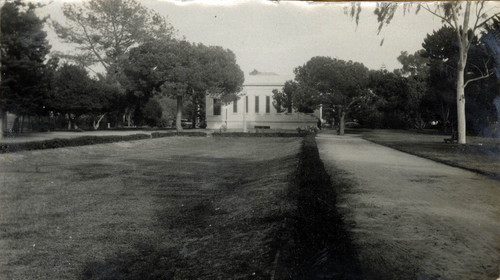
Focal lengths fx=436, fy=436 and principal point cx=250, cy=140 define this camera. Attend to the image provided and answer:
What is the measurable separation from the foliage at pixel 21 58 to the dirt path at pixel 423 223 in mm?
7656

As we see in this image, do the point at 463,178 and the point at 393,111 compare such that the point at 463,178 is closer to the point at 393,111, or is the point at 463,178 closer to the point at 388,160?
the point at 388,160

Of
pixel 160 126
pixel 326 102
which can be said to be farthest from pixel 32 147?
pixel 160 126

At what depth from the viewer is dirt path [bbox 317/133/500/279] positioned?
12.5 ft

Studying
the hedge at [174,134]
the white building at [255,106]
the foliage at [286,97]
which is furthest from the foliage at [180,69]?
the white building at [255,106]

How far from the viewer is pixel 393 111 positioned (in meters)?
44.0

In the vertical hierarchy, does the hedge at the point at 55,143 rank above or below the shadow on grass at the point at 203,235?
above

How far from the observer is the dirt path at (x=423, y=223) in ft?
12.5

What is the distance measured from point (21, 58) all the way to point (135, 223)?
12179 mm

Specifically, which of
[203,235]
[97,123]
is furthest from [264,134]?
[203,235]

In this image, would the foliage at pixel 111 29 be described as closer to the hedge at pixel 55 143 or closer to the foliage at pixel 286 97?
the hedge at pixel 55 143

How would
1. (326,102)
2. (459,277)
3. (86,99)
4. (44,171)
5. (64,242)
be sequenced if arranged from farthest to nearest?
(86,99), (326,102), (44,171), (64,242), (459,277)

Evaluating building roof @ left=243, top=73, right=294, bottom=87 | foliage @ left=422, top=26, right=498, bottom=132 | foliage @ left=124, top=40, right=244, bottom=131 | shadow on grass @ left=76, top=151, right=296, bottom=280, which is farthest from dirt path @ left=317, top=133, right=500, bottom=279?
building roof @ left=243, top=73, right=294, bottom=87

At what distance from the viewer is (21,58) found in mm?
15625

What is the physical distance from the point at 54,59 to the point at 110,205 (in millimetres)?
18405
